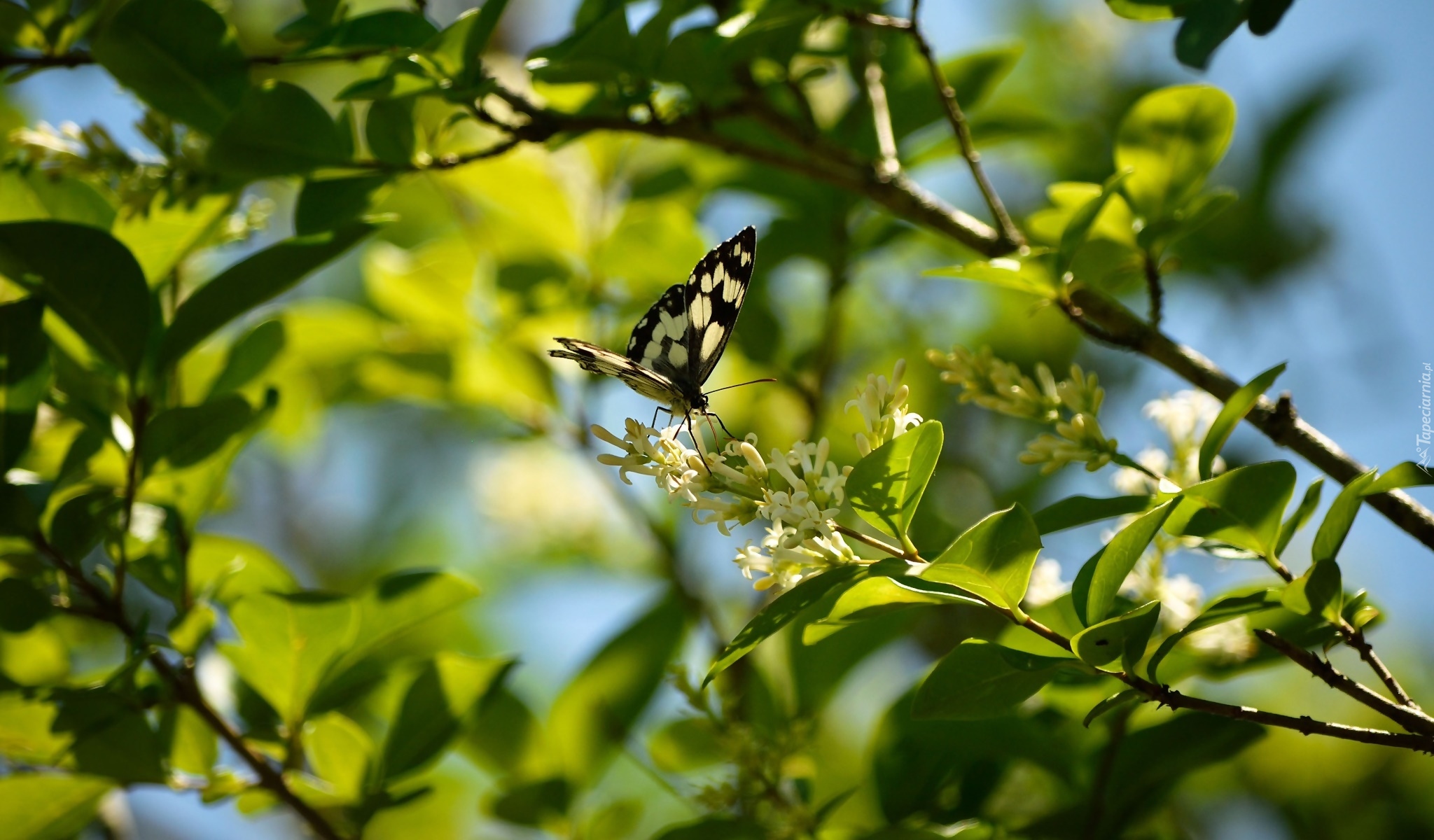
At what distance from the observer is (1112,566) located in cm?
91

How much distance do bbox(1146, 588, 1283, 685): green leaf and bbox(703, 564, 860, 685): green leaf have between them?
268mm

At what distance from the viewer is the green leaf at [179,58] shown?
1.22 meters

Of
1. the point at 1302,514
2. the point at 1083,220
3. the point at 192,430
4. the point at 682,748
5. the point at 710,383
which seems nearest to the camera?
the point at 1302,514

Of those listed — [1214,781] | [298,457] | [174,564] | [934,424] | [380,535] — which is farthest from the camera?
[380,535]

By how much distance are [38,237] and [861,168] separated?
0.94 m

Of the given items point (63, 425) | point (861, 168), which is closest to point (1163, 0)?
point (861, 168)

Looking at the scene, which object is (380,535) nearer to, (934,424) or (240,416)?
(240,416)

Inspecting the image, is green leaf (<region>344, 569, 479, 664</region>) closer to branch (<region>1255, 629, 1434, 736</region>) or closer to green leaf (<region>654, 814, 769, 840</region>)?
green leaf (<region>654, 814, 769, 840</region>)

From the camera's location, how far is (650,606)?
1697mm

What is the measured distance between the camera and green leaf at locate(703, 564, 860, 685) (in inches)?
34.6

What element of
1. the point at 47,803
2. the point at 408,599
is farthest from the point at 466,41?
the point at 47,803

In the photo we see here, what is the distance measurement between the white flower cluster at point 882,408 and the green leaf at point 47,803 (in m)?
1.10

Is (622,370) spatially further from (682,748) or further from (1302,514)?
(1302,514)

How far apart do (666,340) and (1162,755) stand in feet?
2.63
